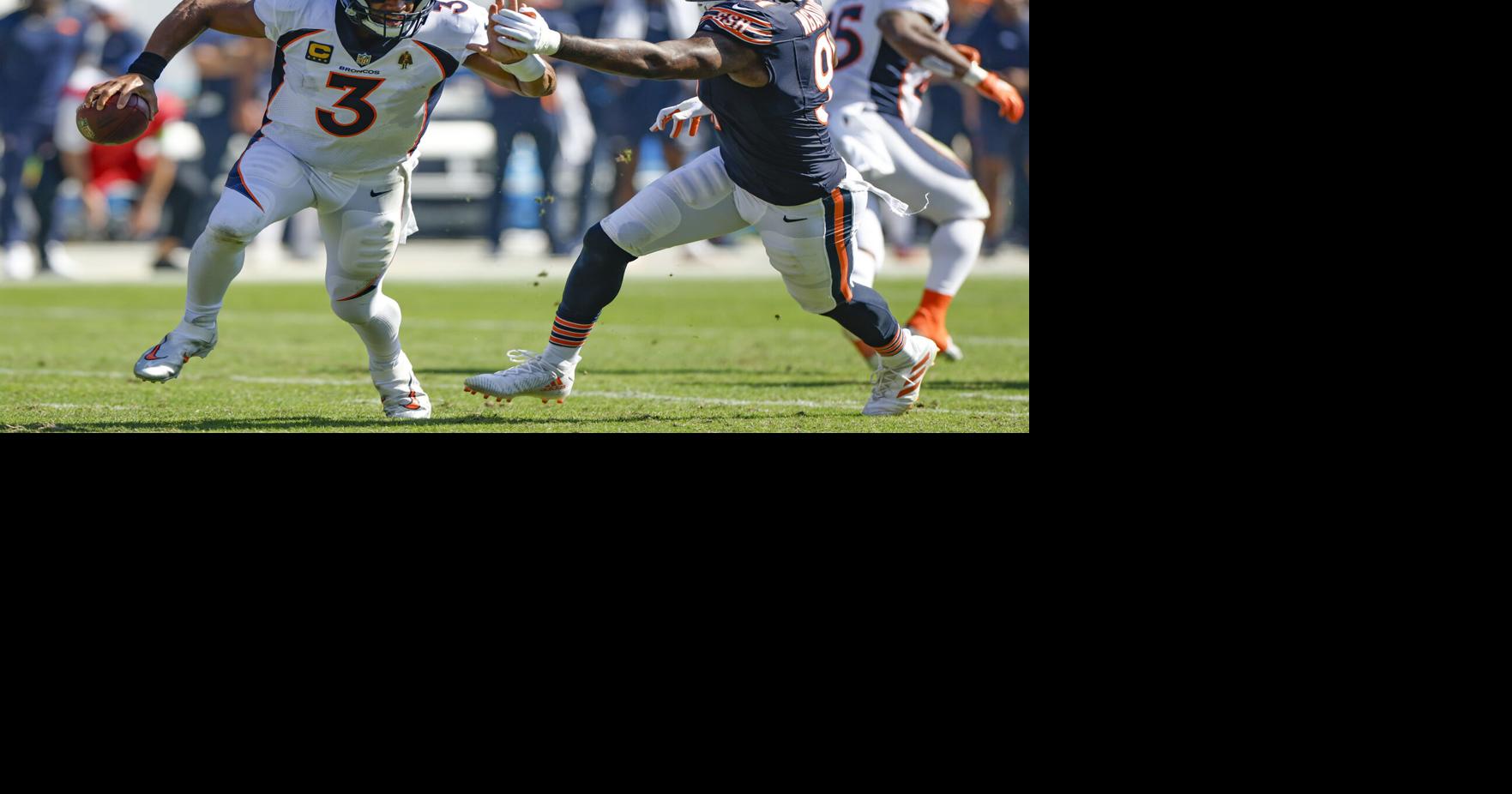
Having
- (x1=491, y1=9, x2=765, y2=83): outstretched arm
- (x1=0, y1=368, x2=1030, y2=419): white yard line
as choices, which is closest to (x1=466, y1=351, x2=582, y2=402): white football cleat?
(x1=0, y1=368, x2=1030, y2=419): white yard line

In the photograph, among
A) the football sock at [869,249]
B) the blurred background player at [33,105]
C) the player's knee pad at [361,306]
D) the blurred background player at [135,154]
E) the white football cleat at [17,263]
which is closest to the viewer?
the player's knee pad at [361,306]

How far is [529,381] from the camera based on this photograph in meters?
5.23

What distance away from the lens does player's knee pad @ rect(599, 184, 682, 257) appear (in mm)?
5172

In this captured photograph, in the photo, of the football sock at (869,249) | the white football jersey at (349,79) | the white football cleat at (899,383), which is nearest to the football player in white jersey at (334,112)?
the white football jersey at (349,79)

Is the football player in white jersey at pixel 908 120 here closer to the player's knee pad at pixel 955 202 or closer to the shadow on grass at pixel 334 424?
the player's knee pad at pixel 955 202

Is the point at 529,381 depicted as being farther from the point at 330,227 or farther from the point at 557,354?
the point at 330,227

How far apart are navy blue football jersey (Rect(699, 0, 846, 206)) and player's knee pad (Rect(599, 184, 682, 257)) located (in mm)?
219

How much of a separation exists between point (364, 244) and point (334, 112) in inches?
15.6

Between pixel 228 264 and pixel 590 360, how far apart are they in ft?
8.66

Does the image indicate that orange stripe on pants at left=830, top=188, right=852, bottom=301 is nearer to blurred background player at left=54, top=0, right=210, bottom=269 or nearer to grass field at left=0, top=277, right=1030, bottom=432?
grass field at left=0, top=277, right=1030, bottom=432

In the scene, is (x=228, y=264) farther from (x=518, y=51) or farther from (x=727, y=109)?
(x=727, y=109)

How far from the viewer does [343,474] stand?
3.46 metres

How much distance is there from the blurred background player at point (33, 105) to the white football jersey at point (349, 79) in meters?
8.46

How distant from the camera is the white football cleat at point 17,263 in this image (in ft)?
40.4
